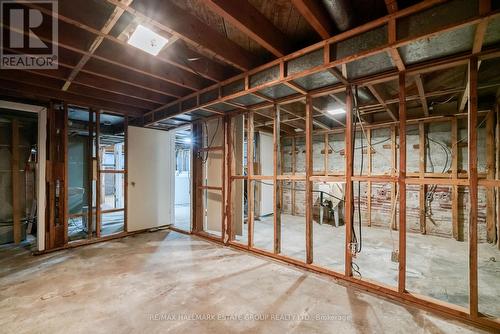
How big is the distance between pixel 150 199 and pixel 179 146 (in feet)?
15.7

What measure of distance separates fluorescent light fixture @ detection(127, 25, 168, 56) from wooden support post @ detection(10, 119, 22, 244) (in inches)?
145

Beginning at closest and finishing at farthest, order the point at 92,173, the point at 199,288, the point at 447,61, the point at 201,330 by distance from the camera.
Answer: the point at 201,330, the point at 447,61, the point at 199,288, the point at 92,173

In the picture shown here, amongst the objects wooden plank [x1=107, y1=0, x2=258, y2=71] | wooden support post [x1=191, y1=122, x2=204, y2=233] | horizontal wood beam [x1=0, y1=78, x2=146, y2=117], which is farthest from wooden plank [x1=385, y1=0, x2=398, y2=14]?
horizontal wood beam [x1=0, y1=78, x2=146, y2=117]

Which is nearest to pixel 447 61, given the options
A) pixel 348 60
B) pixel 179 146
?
pixel 348 60

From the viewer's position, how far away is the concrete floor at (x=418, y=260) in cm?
238

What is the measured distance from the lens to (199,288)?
8.03 feet

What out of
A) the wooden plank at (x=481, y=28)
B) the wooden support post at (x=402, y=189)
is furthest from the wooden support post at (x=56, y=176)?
the wooden plank at (x=481, y=28)

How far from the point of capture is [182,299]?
224 cm

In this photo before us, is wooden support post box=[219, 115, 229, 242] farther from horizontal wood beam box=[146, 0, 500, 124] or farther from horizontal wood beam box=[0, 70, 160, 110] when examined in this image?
horizontal wood beam box=[0, 70, 160, 110]

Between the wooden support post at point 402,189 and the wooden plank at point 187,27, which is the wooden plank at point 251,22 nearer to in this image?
the wooden plank at point 187,27

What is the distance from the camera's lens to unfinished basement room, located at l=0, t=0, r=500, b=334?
6.20 feet

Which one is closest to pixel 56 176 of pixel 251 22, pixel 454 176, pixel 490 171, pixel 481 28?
pixel 251 22

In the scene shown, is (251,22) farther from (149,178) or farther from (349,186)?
(149,178)

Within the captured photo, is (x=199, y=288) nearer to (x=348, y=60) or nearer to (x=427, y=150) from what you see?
(x=348, y=60)
